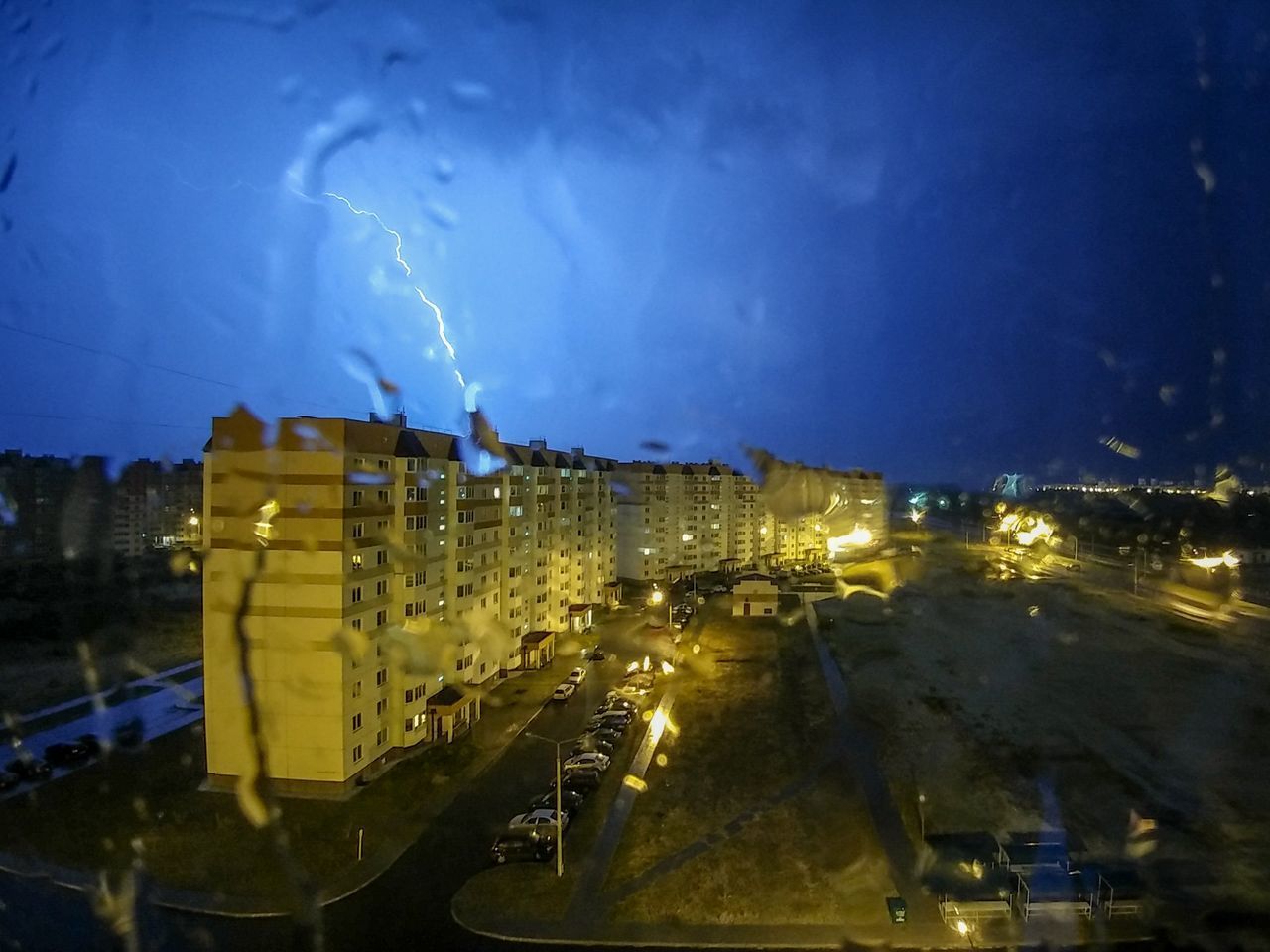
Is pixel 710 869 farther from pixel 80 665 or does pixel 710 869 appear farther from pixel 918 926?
pixel 80 665

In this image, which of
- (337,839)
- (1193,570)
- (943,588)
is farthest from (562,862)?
(1193,570)

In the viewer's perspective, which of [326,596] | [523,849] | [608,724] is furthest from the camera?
[608,724]

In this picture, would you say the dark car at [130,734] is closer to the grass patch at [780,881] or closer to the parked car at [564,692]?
the parked car at [564,692]

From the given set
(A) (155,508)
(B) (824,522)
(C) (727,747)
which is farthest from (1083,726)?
(A) (155,508)

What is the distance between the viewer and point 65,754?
19.6 feet

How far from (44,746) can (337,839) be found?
3.78 metres

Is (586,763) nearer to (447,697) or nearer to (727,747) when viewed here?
(727,747)

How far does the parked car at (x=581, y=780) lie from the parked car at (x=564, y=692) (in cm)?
224

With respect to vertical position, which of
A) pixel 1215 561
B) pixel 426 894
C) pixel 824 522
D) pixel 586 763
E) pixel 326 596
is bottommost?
pixel 426 894

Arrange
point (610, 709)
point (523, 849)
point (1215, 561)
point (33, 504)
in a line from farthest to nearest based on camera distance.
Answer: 1. point (1215, 561)
2. point (33, 504)
3. point (610, 709)
4. point (523, 849)

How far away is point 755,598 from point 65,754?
10.1 m

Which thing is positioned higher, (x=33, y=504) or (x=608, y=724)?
(x=33, y=504)

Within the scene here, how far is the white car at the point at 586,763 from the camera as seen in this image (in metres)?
5.65

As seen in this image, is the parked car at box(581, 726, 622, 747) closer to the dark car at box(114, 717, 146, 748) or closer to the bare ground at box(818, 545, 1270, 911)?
the bare ground at box(818, 545, 1270, 911)
